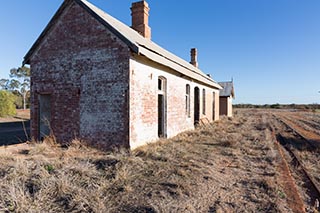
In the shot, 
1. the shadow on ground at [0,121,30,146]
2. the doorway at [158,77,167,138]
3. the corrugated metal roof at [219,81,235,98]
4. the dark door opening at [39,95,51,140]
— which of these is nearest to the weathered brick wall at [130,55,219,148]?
the doorway at [158,77,167,138]

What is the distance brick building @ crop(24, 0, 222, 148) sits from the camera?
23.9 feet

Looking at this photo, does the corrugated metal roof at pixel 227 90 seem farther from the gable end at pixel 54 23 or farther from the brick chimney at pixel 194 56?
the gable end at pixel 54 23

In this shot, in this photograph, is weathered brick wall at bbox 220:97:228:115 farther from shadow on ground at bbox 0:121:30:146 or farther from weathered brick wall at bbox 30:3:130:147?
weathered brick wall at bbox 30:3:130:147

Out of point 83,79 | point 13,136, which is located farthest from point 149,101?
point 13,136

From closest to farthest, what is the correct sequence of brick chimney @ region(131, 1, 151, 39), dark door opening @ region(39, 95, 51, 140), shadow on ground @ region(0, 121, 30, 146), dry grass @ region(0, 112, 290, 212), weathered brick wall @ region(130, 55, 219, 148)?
1. dry grass @ region(0, 112, 290, 212)
2. weathered brick wall @ region(130, 55, 219, 148)
3. dark door opening @ region(39, 95, 51, 140)
4. shadow on ground @ region(0, 121, 30, 146)
5. brick chimney @ region(131, 1, 151, 39)

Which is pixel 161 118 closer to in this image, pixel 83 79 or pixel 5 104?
pixel 83 79

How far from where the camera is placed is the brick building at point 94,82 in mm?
7270

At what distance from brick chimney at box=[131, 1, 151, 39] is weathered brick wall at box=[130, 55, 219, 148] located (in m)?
3.98

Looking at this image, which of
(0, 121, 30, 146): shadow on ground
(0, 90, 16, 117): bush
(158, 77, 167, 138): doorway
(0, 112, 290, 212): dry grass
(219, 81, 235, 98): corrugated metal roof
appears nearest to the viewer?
(0, 112, 290, 212): dry grass

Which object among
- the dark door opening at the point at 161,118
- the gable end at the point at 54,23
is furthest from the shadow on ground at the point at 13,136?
the dark door opening at the point at 161,118

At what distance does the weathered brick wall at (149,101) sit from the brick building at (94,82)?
4 cm

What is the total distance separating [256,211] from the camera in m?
3.53

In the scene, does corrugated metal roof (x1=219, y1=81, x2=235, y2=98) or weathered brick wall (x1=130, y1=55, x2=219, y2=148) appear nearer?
weathered brick wall (x1=130, y1=55, x2=219, y2=148)

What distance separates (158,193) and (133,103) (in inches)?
151
